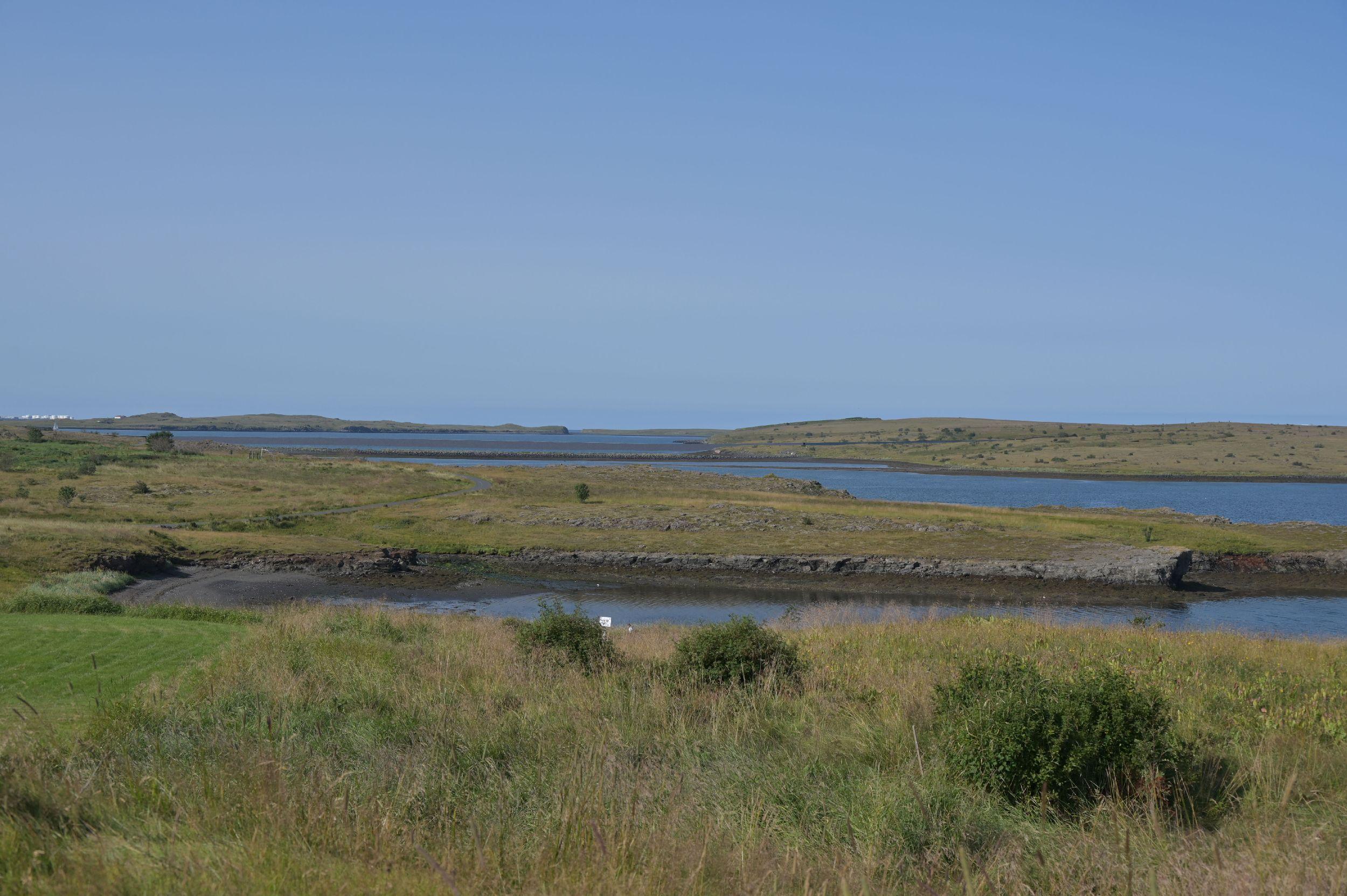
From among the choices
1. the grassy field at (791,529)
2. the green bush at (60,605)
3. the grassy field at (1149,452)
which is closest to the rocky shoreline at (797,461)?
the grassy field at (1149,452)

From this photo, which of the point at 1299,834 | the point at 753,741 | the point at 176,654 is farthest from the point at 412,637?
the point at 1299,834

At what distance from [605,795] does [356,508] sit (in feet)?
190

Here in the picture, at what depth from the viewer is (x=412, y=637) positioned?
1494 centimetres

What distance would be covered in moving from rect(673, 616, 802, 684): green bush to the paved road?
144 feet

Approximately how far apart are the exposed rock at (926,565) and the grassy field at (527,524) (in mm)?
1147

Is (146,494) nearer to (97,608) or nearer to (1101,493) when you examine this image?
(97,608)

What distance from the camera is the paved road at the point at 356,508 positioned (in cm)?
4909

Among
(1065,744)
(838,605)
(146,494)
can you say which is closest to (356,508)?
(146,494)

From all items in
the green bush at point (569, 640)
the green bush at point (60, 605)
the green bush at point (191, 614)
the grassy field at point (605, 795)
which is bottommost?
the green bush at point (191, 614)

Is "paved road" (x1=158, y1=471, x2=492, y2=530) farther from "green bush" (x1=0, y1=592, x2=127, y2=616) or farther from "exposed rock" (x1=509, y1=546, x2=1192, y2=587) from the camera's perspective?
"green bush" (x1=0, y1=592, x2=127, y2=616)

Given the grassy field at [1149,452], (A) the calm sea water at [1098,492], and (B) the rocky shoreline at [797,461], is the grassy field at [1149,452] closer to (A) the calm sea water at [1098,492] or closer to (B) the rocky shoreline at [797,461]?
(B) the rocky shoreline at [797,461]

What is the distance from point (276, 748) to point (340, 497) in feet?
202

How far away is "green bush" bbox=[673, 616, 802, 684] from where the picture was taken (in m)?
Answer: 10.3

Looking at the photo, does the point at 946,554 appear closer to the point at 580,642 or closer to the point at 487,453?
the point at 580,642
